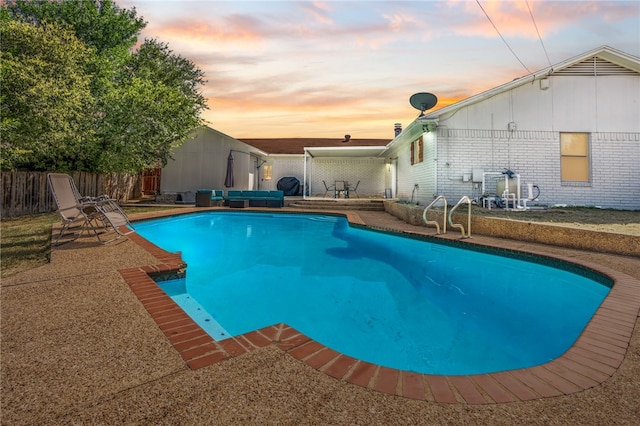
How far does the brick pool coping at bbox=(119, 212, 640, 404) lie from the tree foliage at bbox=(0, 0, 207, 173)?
426 inches

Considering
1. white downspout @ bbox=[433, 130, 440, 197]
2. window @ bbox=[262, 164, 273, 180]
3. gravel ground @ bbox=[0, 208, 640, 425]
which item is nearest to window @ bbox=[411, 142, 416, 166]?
white downspout @ bbox=[433, 130, 440, 197]

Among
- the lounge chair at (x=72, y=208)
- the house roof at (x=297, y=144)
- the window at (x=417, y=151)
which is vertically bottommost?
the lounge chair at (x=72, y=208)

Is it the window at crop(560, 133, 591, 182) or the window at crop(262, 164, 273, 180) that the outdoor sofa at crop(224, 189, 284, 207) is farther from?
the window at crop(560, 133, 591, 182)

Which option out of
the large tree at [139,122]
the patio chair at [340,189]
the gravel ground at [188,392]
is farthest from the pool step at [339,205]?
the gravel ground at [188,392]

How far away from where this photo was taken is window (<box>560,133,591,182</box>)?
31.9ft

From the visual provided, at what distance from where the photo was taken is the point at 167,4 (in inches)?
293

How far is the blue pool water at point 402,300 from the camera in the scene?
2828 millimetres

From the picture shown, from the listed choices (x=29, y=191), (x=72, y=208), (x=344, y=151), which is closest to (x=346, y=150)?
(x=344, y=151)

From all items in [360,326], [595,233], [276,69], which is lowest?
[360,326]

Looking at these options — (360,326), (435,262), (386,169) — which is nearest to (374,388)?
(360,326)

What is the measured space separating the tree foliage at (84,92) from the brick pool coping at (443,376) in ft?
35.5

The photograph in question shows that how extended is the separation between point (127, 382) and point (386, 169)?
61.4 ft

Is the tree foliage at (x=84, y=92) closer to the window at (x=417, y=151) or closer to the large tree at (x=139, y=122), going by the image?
the large tree at (x=139, y=122)

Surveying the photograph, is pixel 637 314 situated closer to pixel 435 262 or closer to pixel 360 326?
pixel 360 326
